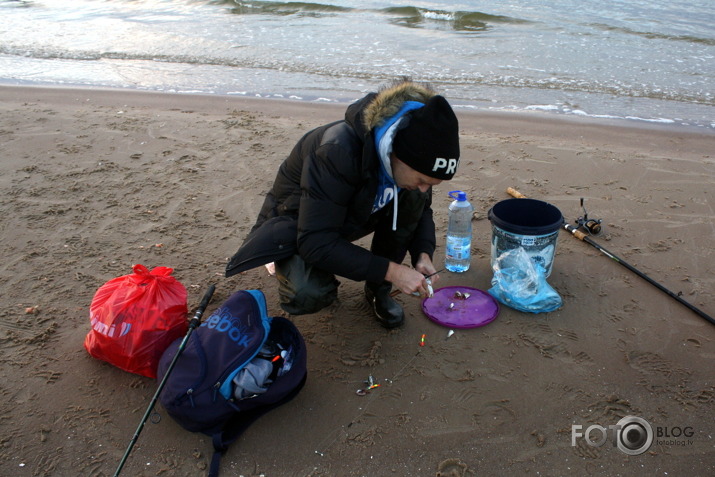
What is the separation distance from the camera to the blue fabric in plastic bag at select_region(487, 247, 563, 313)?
3.16 m

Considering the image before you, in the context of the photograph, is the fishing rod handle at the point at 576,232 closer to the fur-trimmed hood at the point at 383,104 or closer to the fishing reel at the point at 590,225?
the fishing reel at the point at 590,225

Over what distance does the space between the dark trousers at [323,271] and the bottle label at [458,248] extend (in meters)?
0.57

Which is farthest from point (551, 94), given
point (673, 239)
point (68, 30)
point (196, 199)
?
point (68, 30)

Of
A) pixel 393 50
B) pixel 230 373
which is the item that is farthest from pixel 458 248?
pixel 393 50

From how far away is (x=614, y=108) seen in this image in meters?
7.20

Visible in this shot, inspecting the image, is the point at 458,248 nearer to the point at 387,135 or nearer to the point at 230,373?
the point at 387,135

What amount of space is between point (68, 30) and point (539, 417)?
1283 centimetres

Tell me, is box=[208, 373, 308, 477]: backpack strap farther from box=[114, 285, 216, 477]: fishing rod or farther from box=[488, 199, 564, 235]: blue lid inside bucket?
box=[488, 199, 564, 235]: blue lid inside bucket

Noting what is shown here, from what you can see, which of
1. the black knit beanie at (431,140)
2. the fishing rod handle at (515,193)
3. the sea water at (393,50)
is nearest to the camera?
the black knit beanie at (431,140)

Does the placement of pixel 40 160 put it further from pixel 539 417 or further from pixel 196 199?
pixel 539 417

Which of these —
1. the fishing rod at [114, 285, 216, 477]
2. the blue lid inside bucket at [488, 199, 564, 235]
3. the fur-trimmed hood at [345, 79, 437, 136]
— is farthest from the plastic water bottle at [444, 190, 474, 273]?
the fishing rod at [114, 285, 216, 477]

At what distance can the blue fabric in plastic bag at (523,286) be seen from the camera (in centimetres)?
316

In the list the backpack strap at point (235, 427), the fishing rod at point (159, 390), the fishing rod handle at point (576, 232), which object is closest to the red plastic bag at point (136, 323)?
the fishing rod at point (159, 390)

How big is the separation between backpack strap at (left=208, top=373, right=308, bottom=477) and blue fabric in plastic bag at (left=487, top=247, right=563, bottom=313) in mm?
1357
